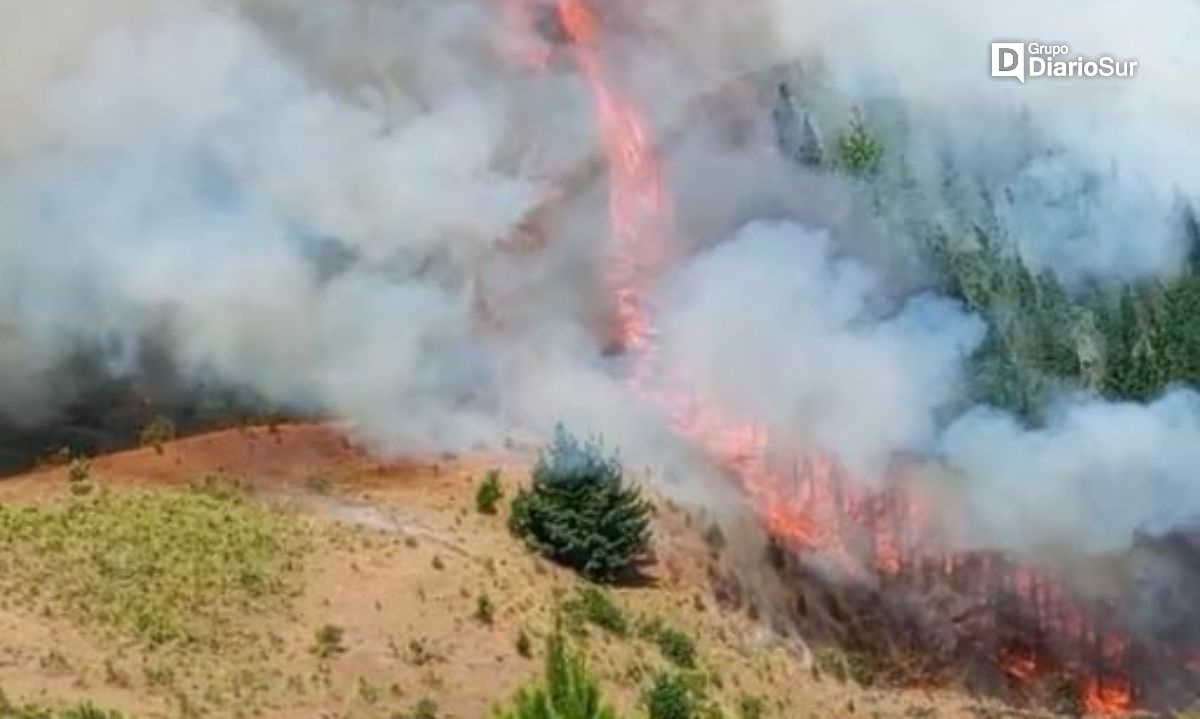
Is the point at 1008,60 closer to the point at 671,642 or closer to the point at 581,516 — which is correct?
the point at 581,516

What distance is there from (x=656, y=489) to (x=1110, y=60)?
1880 centimetres

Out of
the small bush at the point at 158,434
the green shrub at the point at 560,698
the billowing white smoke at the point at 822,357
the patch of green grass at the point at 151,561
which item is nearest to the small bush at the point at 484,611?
the patch of green grass at the point at 151,561

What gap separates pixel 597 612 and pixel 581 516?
8.91 feet

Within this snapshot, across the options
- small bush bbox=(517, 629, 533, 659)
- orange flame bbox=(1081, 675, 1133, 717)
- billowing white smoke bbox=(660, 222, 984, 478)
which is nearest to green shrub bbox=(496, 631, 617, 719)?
small bush bbox=(517, 629, 533, 659)

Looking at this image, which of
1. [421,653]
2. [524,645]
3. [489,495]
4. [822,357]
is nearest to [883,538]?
[822,357]

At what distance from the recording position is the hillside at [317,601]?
2950 centimetres

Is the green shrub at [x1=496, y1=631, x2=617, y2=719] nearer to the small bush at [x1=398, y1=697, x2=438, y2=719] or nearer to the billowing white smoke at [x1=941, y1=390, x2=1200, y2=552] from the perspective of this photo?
the small bush at [x1=398, y1=697, x2=438, y2=719]

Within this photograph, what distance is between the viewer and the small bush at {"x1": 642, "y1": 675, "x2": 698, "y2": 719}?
2958cm

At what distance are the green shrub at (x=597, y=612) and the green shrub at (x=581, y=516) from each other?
145 cm

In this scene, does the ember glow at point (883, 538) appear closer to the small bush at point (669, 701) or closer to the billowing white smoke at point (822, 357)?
the billowing white smoke at point (822, 357)

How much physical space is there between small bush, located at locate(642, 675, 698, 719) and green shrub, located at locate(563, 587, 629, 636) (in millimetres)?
2992

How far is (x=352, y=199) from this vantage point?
44250 millimetres

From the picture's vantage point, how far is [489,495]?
37094 mm

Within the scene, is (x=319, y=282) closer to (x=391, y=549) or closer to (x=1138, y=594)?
(x=391, y=549)
